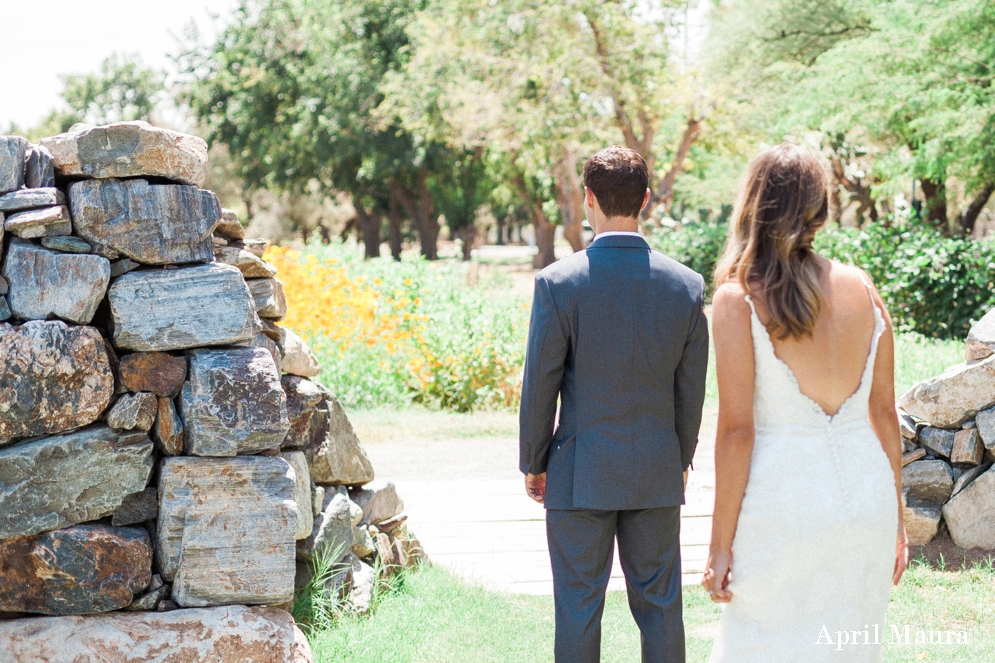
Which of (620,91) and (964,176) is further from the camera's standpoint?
(620,91)

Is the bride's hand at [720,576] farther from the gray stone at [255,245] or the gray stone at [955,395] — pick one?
the gray stone at [955,395]

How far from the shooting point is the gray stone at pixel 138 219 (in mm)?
3123

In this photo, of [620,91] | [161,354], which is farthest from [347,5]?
[161,354]

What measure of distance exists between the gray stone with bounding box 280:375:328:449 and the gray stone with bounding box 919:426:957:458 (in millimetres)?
3314

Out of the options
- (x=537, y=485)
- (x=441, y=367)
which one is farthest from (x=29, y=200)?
(x=441, y=367)

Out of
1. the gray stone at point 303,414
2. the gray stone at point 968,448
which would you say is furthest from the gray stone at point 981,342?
the gray stone at point 303,414

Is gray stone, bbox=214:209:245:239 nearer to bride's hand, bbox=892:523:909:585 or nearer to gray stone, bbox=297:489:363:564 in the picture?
gray stone, bbox=297:489:363:564

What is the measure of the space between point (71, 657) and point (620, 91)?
15.7m

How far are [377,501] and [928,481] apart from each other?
9.76 feet

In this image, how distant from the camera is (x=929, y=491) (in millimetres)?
5027

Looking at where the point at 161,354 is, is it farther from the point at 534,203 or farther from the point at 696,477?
the point at 534,203

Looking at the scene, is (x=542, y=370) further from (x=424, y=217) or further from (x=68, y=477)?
(x=424, y=217)

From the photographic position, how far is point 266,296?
3.94 m

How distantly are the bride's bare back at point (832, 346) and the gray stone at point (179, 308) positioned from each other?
71.5 inches
